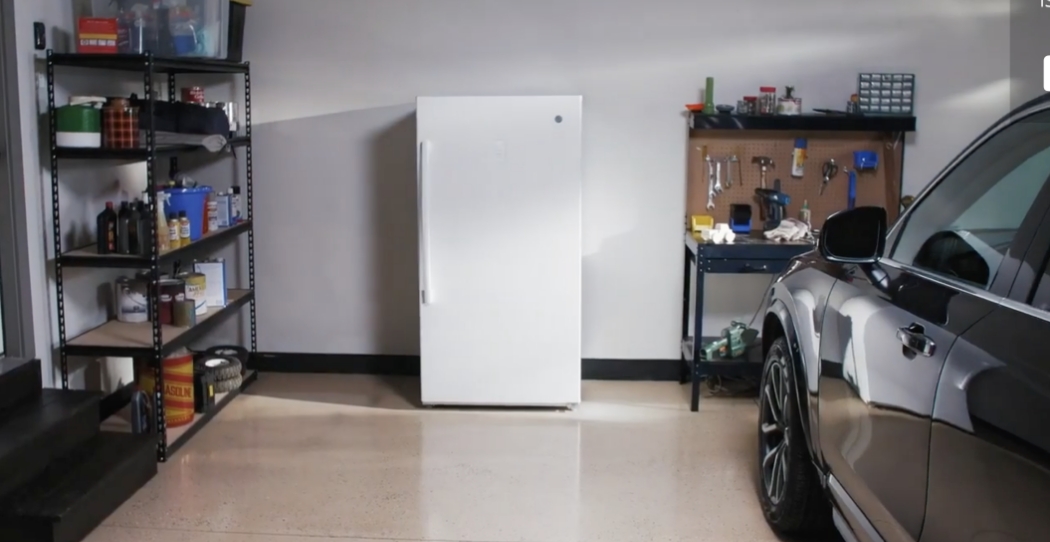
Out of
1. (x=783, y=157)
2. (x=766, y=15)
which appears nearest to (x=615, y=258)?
(x=783, y=157)

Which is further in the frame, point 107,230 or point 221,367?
point 221,367

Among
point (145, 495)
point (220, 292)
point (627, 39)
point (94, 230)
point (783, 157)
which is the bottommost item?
point (145, 495)

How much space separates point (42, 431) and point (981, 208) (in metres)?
2.95

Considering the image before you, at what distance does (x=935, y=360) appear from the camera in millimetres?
1781

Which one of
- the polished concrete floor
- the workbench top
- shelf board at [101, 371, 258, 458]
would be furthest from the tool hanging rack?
shelf board at [101, 371, 258, 458]

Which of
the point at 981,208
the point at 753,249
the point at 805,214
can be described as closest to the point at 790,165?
the point at 805,214

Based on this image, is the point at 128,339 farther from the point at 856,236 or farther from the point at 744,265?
the point at 856,236

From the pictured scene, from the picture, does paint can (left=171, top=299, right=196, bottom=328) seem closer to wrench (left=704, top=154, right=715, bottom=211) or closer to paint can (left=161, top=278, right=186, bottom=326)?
paint can (left=161, top=278, right=186, bottom=326)

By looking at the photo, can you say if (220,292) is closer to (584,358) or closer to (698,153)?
(584,358)

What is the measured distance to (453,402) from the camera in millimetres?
4367

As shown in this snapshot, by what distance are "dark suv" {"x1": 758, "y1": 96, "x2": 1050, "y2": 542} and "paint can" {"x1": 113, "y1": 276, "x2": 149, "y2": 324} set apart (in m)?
2.66

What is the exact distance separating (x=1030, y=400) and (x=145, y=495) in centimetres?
297

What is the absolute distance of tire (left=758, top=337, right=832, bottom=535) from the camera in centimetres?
281

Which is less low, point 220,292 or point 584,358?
point 220,292
